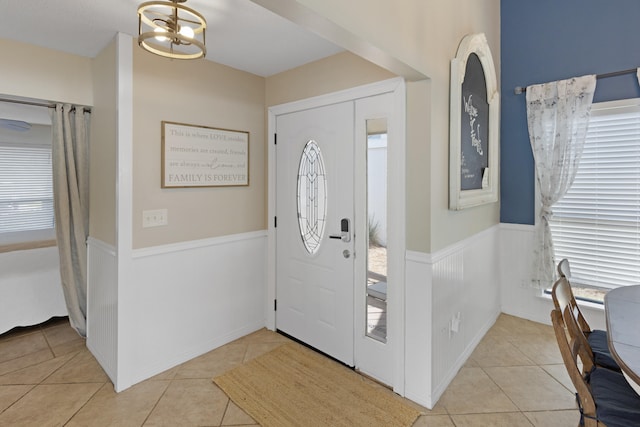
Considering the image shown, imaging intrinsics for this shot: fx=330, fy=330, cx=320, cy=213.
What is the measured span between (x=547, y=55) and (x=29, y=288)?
17.8 feet

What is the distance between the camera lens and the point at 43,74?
2.45m

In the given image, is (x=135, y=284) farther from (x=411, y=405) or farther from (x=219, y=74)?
(x=411, y=405)

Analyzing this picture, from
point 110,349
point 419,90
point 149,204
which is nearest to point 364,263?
Answer: point 419,90

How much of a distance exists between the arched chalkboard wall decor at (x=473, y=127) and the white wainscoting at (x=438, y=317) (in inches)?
16.9

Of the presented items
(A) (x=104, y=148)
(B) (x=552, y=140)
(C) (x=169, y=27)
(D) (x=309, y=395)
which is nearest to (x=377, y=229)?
(D) (x=309, y=395)

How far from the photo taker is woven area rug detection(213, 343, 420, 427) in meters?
2.02

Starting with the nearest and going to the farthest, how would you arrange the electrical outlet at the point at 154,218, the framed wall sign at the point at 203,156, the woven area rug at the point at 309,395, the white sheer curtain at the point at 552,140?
the woven area rug at the point at 309,395 → the electrical outlet at the point at 154,218 → the framed wall sign at the point at 203,156 → the white sheer curtain at the point at 552,140

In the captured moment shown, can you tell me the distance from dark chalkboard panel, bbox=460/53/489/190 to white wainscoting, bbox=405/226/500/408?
54 cm

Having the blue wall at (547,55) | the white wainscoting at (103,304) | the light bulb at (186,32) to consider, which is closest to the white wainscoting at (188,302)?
the white wainscoting at (103,304)

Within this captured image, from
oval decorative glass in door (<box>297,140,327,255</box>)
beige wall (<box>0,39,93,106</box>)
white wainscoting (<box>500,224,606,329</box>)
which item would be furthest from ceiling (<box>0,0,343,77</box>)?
white wainscoting (<box>500,224,606,329</box>)

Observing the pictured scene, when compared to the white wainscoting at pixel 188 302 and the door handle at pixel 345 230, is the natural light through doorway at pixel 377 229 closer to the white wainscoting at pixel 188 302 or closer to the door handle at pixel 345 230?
the door handle at pixel 345 230

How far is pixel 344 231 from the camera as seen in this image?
260 cm

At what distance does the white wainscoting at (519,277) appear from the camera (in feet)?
10.9

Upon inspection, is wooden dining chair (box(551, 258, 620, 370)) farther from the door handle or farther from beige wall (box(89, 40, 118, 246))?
beige wall (box(89, 40, 118, 246))
